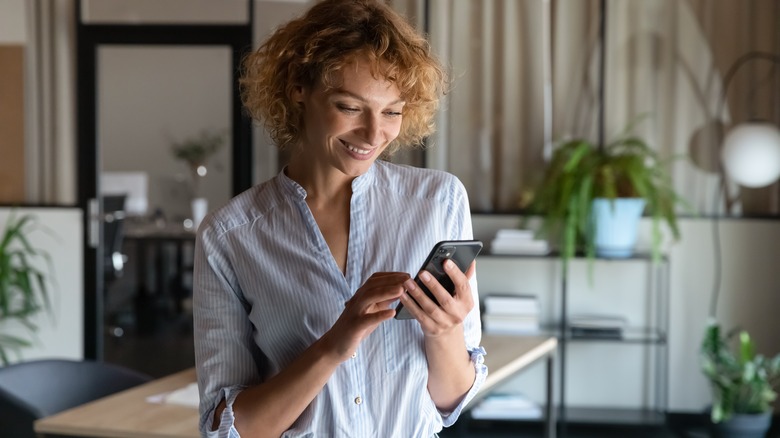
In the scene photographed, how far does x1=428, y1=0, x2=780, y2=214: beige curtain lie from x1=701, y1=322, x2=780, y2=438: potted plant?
2.83 ft

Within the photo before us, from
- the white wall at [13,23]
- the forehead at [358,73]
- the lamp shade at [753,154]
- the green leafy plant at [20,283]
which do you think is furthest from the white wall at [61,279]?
the forehead at [358,73]

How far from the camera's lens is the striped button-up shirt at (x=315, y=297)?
1634 millimetres

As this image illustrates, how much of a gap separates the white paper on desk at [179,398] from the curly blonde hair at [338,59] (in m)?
1.30

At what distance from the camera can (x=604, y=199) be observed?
520 centimetres

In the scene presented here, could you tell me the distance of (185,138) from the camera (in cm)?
605

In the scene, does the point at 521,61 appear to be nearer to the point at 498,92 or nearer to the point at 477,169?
the point at 498,92

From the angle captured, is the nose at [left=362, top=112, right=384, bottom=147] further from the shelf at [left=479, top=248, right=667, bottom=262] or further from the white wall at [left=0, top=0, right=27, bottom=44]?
the white wall at [left=0, top=0, right=27, bottom=44]

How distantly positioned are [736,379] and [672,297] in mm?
679

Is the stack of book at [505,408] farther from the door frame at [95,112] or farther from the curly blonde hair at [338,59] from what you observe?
the curly blonde hair at [338,59]

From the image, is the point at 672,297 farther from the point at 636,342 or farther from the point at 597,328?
the point at 597,328

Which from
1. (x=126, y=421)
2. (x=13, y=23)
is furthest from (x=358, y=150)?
(x=13, y=23)

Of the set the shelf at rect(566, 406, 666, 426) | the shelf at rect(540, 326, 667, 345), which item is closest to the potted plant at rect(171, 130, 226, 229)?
the shelf at rect(540, 326, 667, 345)

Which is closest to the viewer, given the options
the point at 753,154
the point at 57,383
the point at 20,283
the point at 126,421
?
the point at 126,421

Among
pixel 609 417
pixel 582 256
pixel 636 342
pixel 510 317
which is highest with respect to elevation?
pixel 582 256
